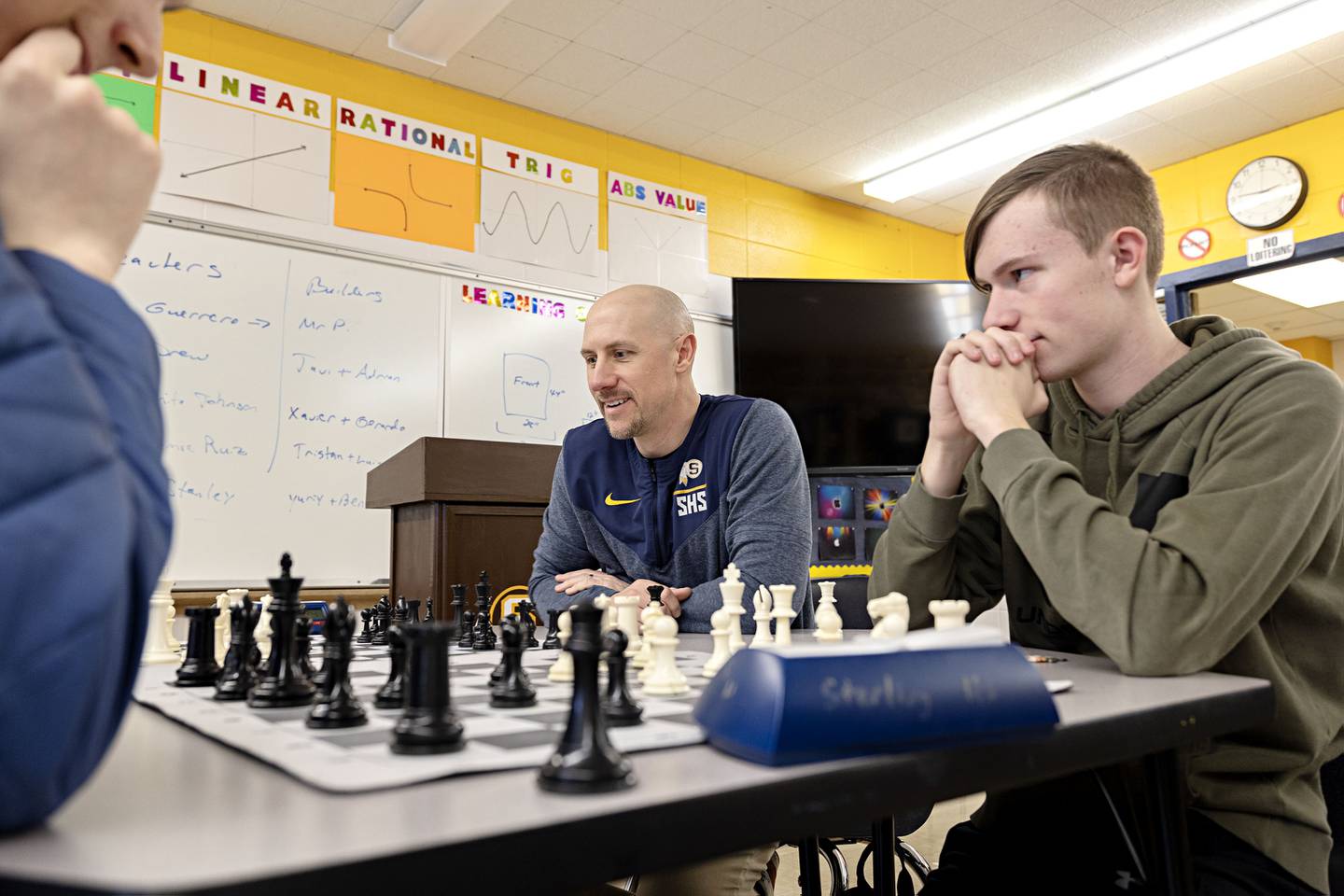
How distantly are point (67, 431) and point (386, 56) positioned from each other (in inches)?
159

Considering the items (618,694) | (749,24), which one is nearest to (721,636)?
(618,694)

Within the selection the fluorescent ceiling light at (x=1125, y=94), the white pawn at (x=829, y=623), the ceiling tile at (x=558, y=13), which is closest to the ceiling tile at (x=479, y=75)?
the ceiling tile at (x=558, y=13)

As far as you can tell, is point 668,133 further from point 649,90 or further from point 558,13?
point 558,13

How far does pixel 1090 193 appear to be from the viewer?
4.39 feet

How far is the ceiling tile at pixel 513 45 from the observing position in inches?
154

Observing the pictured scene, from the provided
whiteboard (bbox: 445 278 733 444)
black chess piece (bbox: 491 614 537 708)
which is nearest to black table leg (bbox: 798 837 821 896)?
black chess piece (bbox: 491 614 537 708)

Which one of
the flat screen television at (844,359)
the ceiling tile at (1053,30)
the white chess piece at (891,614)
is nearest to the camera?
the white chess piece at (891,614)

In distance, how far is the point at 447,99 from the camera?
Result: 4359 mm

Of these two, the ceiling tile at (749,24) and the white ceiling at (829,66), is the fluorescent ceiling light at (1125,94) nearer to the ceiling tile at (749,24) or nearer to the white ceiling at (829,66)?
the white ceiling at (829,66)

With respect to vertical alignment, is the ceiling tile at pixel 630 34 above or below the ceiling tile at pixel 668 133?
above

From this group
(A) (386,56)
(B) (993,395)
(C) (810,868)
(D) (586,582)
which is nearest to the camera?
(B) (993,395)

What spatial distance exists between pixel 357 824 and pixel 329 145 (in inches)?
157

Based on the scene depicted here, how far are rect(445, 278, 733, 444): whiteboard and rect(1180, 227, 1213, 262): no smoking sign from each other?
3121 mm

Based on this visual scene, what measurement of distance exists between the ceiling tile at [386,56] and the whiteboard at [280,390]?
0.89m
